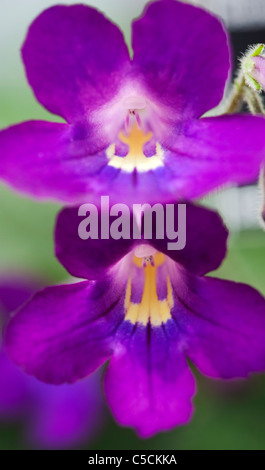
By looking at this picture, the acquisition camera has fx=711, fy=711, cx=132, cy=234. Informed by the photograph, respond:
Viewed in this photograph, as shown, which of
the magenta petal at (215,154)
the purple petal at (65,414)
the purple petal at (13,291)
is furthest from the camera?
the purple petal at (65,414)

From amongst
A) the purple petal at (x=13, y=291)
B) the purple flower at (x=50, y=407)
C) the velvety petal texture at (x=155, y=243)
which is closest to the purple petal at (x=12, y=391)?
the purple flower at (x=50, y=407)

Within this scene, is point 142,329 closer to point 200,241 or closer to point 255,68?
point 200,241

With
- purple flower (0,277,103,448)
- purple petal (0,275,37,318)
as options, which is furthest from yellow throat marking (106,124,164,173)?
purple flower (0,277,103,448)

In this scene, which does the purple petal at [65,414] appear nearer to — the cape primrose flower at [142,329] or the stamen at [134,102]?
the cape primrose flower at [142,329]

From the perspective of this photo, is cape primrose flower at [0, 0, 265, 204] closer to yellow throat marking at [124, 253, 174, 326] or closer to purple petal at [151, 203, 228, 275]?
purple petal at [151, 203, 228, 275]

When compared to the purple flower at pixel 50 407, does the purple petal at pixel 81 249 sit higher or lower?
higher

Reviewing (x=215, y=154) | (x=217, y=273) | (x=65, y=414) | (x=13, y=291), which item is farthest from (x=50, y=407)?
(x=215, y=154)
